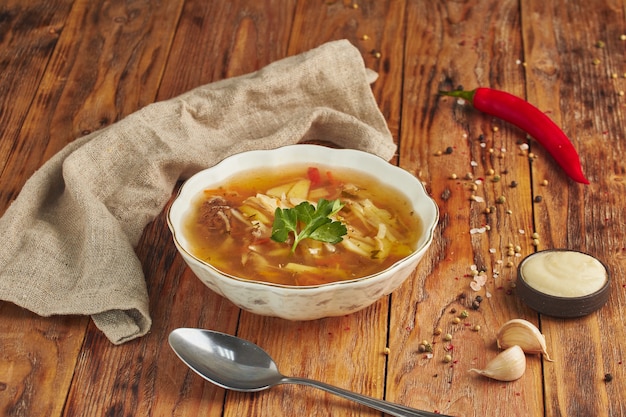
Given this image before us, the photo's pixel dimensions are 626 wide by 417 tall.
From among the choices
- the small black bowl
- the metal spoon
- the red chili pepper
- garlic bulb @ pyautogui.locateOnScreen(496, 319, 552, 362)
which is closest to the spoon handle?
the metal spoon

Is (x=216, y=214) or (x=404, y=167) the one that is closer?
(x=216, y=214)

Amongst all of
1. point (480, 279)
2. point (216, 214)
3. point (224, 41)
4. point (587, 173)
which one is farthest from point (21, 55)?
point (587, 173)

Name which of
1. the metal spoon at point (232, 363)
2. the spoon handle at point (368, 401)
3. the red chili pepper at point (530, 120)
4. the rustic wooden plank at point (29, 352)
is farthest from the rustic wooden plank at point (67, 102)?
the red chili pepper at point (530, 120)

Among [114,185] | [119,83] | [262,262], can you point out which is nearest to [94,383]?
[262,262]

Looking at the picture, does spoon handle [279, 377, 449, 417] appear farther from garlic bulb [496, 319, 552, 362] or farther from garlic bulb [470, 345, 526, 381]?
garlic bulb [496, 319, 552, 362]

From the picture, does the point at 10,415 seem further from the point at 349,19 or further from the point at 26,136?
the point at 349,19

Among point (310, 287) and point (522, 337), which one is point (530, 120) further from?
point (310, 287)
